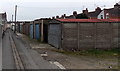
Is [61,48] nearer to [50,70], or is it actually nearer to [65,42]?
[65,42]

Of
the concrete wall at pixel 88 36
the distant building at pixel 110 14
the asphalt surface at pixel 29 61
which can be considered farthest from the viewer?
the distant building at pixel 110 14

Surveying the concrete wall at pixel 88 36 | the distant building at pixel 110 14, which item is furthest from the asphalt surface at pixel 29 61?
the distant building at pixel 110 14

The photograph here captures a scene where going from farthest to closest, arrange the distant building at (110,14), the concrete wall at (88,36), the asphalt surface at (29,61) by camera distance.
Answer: the distant building at (110,14) < the concrete wall at (88,36) < the asphalt surface at (29,61)

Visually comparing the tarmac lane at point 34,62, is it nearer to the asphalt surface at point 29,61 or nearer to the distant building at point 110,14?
the asphalt surface at point 29,61

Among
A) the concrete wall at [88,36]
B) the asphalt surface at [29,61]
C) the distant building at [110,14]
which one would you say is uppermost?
the distant building at [110,14]

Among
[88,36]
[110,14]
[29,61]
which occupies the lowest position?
[29,61]

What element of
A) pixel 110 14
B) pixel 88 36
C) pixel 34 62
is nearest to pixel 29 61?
pixel 34 62

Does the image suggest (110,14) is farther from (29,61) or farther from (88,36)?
(29,61)

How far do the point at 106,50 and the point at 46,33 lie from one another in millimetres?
12259

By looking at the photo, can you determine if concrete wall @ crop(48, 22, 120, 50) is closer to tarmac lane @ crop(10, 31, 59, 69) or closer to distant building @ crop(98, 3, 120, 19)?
tarmac lane @ crop(10, 31, 59, 69)

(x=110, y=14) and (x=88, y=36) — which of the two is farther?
(x=110, y=14)

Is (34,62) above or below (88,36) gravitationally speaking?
below

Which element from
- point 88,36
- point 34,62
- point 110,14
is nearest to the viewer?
point 34,62

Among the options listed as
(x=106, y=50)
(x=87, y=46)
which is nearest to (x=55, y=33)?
(x=87, y=46)
